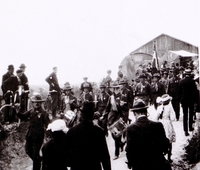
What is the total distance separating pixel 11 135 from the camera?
4.43m

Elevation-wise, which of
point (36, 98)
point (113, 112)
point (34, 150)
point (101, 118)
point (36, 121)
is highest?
point (36, 98)

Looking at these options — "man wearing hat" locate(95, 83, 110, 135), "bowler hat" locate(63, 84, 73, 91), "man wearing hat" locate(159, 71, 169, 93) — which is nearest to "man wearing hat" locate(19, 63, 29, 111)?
"bowler hat" locate(63, 84, 73, 91)

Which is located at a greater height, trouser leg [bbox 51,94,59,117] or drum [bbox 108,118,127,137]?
trouser leg [bbox 51,94,59,117]

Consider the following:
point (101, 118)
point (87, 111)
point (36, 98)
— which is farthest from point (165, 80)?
point (87, 111)

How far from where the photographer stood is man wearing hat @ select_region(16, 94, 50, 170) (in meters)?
3.93

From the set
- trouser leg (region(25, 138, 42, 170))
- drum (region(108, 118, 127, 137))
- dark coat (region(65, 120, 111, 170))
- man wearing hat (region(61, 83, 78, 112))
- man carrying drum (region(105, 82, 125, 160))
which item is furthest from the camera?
man carrying drum (region(105, 82, 125, 160))

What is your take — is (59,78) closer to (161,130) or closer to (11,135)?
(11,135)

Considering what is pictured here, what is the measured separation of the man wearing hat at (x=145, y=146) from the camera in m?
2.75

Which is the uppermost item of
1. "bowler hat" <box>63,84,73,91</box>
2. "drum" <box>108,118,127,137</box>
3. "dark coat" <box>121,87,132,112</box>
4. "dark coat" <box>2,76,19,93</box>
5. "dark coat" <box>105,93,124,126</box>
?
"dark coat" <box>2,76,19,93</box>

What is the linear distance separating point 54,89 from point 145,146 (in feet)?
7.02

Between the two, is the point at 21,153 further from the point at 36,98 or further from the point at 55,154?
the point at 55,154

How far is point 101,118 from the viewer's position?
5.10 m

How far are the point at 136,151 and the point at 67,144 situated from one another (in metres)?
0.72

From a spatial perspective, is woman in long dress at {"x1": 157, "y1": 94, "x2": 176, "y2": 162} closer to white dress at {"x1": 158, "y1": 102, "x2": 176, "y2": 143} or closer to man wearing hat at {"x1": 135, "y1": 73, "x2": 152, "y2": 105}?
white dress at {"x1": 158, "y1": 102, "x2": 176, "y2": 143}
